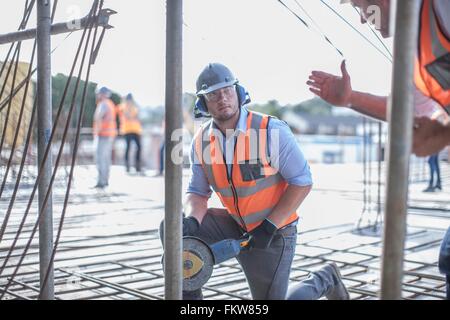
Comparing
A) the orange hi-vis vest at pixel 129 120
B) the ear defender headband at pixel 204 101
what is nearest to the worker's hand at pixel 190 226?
the ear defender headband at pixel 204 101

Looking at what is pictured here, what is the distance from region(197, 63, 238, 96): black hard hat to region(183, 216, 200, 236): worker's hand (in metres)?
0.68

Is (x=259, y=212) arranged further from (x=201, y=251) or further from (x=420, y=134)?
(x=420, y=134)

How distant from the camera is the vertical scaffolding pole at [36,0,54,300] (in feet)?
8.77

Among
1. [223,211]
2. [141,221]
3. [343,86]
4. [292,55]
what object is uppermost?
[292,55]

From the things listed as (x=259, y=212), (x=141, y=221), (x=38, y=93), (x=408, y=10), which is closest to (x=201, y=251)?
(x=259, y=212)

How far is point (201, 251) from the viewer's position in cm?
289

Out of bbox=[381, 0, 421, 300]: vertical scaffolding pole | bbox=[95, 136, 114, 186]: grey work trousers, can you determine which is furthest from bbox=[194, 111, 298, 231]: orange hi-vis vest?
bbox=[95, 136, 114, 186]: grey work trousers

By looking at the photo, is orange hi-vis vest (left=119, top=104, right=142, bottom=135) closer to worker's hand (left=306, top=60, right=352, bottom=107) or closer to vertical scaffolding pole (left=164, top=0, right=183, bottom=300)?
worker's hand (left=306, top=60, right=352, bottom=107)

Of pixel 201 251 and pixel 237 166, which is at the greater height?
pixel 237 166

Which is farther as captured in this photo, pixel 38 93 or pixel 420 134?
pixel 38 93

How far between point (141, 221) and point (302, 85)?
4.09 m

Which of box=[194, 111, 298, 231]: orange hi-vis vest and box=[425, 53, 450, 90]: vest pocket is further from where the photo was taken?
box=[194, 111, 298, 231]: orange hi-vis vest

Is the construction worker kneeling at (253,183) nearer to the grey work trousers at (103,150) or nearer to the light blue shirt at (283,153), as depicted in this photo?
the light blue shirt at (283,153)
